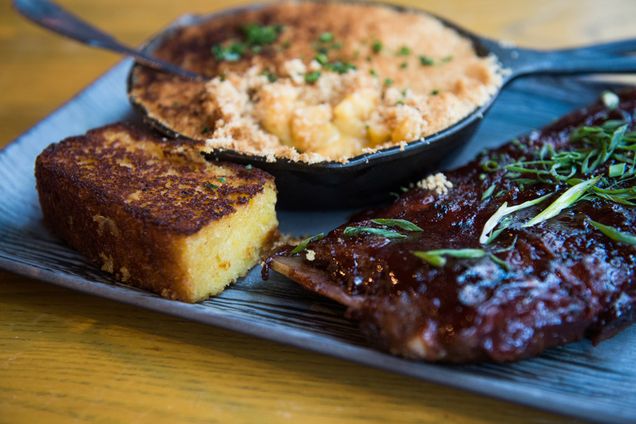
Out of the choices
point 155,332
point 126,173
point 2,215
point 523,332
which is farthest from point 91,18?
point 523,332

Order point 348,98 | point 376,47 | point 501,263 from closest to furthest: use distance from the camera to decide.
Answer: point 501,263 → point 348,98 → point 376,47

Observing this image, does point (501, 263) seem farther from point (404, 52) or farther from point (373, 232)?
point (404, 52)

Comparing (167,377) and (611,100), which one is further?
(611,100)

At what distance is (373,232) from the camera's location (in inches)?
74.1

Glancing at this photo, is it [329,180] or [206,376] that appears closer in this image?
[206,376]

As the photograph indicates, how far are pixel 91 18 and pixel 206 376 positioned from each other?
10.6ft

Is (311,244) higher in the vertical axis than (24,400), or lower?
higher

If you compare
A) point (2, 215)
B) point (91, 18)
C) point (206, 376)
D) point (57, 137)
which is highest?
point (91, 18)

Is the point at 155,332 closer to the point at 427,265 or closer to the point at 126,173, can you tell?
the point at 126,173

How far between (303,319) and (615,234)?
93 cm

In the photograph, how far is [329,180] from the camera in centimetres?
221

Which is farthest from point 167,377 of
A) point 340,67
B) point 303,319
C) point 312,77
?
point 340,67

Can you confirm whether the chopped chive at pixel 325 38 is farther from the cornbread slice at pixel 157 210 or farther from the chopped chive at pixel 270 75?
the cornbread slice at pixel 157 210

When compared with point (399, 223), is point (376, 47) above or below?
above
